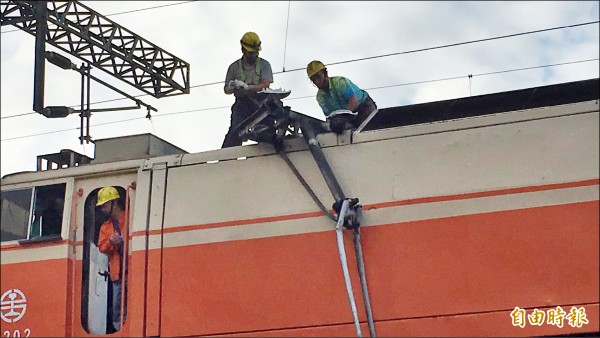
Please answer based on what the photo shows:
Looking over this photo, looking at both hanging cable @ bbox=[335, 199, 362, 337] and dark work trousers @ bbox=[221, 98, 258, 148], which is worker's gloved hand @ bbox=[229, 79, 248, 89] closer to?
dark work trousers @ bbox=[221, 98, 258, 148]

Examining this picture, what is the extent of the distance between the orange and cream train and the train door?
0.01 m

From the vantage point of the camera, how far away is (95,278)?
6.77 metres

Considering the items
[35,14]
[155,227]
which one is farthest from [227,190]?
[35,14]

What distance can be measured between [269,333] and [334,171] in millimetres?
1314

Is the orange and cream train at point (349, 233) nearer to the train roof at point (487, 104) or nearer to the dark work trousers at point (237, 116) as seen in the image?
the train roof at point (487, 104)

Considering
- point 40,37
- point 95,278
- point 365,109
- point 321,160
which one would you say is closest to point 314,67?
point 365,109

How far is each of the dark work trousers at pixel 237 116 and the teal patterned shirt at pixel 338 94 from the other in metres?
0.61

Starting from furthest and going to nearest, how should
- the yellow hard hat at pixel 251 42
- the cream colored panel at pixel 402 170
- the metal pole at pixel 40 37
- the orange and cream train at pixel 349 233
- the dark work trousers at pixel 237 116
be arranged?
1. the metal pole at pixel 40 37
2. the yellow hard hat at pixel 251 42
3. the dark work trousers at pixel 237 116
4. the cream colored panel at pixel 402 170
5. the orange and cream train at pixel 349 233

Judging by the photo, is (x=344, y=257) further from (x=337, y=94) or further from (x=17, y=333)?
(x=17, y=333)

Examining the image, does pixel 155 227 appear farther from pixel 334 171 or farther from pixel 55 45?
pixel 55 45

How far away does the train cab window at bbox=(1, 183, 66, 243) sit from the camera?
690cm

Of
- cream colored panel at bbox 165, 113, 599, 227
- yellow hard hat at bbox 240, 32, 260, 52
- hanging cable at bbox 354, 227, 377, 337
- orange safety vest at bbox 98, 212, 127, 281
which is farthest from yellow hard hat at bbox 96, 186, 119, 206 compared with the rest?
hanging cable at bbox 354, 227, 377, 337

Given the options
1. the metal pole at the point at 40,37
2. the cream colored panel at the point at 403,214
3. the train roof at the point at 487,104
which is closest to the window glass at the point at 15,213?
the cream colored panel at the point at 403,214

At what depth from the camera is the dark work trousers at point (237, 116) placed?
23.1 feet
